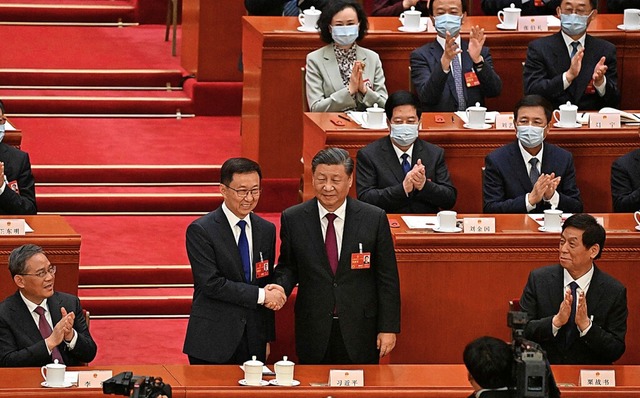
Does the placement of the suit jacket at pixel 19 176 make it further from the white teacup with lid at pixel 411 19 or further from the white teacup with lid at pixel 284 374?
the white teacup with lid at pixel 411 19

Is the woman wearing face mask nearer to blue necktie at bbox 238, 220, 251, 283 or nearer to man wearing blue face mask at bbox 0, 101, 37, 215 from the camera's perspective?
man wearing blue face mask at bbox 0, 101, 37, 215

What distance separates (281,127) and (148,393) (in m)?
3.36

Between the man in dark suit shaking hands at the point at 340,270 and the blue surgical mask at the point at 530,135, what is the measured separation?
1.01 metres

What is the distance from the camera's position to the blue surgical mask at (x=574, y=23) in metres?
6.41

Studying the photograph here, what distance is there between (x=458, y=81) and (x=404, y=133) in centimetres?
98

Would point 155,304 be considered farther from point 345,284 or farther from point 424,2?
point 424,2

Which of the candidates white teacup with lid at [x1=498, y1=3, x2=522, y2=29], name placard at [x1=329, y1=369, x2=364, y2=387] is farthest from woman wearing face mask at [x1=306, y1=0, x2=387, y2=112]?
name placard at [x1=329, y1=369, x2=364, y2=387]

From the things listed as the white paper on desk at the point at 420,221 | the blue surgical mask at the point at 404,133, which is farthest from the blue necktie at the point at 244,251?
the blue surgical mask at the point at 404,133

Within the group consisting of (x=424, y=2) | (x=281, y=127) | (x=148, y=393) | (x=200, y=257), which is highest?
(x=424, y=2)

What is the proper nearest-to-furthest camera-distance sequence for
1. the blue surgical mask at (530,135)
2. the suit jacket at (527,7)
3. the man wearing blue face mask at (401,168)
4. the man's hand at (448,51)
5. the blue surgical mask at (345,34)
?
the man wearing blue face mask at (401,168) < the blue surgical mask at (530,135) < the man's hand at (448,51) < the blue surgical mask at (345,34) < the suit jacket at (527,7)

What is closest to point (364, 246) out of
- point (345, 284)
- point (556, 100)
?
point (345, 284)

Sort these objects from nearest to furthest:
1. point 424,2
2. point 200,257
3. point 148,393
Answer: point 148,393, point 200,257, point 424,2

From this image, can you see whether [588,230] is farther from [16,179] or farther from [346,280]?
[16,179]

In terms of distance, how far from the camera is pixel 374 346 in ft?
15.8
